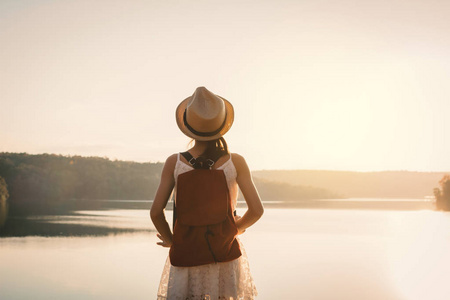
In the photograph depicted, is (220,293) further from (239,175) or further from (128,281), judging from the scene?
(128,281)

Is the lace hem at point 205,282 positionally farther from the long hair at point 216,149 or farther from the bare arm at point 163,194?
the long hair at point 216,149

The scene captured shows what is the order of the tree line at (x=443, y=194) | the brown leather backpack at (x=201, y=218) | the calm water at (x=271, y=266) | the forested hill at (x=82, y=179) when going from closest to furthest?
1. the brown leather backpack at (x=201, y=218)
2. the calm water at (x=271, y=266)
3. the tree line at (x=443, y=194)
4. the forested hill at (x=82, y=179)

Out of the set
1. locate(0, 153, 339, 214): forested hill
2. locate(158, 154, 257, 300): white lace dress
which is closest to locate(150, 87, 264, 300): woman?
locate(158, 154, 257, 300): white lace dress

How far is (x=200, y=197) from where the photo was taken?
2.06m

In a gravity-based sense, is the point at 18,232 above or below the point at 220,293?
below

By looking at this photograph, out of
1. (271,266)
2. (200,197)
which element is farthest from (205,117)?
(271,266)

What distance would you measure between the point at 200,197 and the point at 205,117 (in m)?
0.32

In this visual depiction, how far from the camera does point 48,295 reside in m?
7.28

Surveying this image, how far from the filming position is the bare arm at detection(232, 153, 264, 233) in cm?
213

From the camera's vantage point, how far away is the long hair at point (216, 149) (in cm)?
213

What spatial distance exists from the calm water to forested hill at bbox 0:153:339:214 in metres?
46.8

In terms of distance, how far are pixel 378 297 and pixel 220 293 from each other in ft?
19.5

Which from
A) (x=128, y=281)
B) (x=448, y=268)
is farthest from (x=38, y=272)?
(x=448, y=268)

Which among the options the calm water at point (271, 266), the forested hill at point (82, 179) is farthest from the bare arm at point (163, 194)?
the forested hill at point (82, 179)
